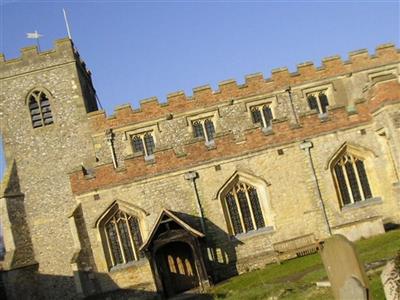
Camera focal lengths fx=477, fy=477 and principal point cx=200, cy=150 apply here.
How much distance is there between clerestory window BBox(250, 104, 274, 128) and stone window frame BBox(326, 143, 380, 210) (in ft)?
19.5

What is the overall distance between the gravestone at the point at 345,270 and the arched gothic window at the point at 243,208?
10.1 m

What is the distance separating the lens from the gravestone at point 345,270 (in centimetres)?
750

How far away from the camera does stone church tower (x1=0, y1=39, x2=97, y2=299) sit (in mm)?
22531

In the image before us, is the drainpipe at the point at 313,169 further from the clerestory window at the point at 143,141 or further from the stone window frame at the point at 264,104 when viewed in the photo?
the clerestory window at the point at 143,141

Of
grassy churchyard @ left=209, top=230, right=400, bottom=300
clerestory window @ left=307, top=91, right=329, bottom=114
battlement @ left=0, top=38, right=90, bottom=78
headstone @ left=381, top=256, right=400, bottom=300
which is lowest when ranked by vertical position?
grassy churchyard @ left=209, top=230, right=400, bottom=300

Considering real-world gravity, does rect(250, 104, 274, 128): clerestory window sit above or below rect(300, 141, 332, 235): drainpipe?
above

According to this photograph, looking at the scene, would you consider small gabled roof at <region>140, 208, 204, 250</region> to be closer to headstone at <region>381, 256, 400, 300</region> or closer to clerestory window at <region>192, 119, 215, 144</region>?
clerestory window at <region>192, 119, 215, 144</region>

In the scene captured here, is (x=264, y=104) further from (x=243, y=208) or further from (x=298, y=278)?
(x=298, y=278)

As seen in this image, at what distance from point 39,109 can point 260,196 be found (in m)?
12.7

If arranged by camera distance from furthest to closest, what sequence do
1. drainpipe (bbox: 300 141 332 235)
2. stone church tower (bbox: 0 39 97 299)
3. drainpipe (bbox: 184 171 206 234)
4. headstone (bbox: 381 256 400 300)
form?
stone church tower (bbox: 0 39 97 299)
drainpipe (bbox: 300 141 332 235)
drainpipe (bbox: 184 171 206 234)
headstone (bbox: 381 256 400 300)

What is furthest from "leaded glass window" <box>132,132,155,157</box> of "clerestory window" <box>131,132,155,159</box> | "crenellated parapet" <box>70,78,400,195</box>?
"crenellated parapet" <box>70,78,400,195</box>

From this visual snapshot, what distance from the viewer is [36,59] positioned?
2473cm

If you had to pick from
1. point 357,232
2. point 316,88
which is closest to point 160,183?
point 357,232

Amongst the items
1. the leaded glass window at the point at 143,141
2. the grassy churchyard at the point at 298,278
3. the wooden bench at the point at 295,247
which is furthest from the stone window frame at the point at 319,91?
the grassy churchyard at the point at 298,278
